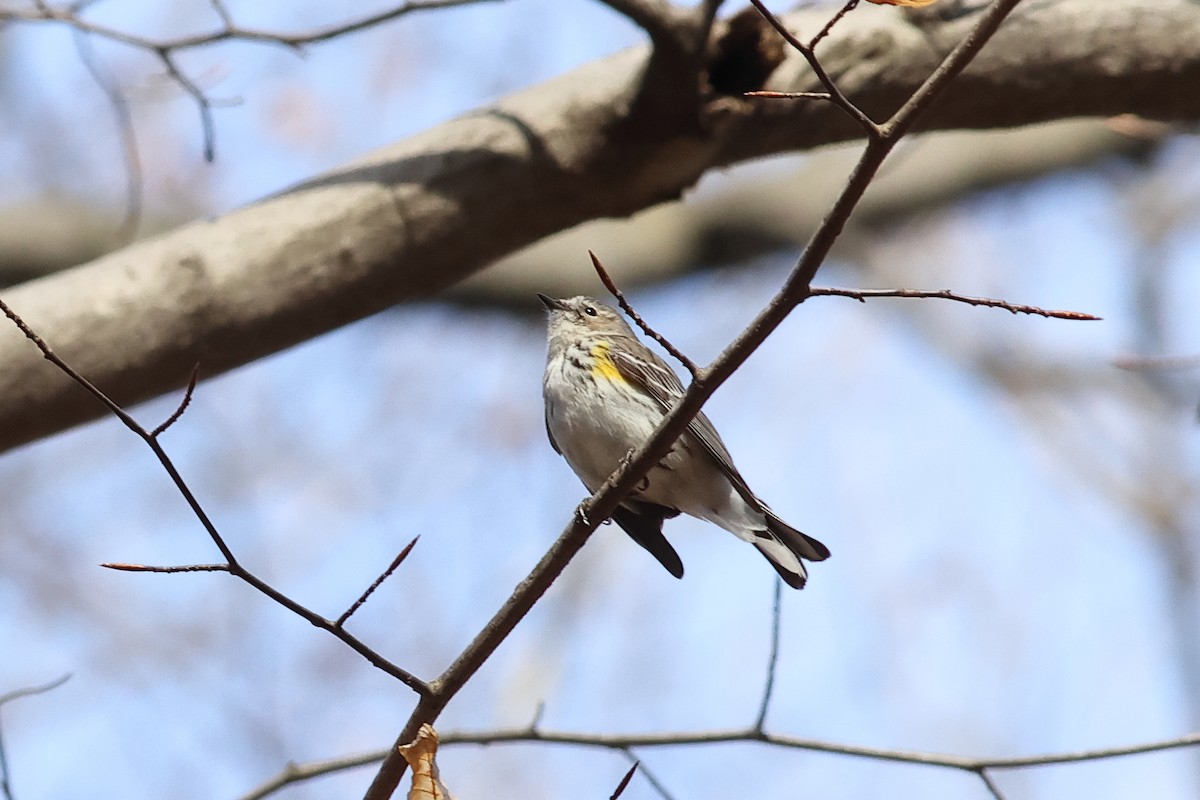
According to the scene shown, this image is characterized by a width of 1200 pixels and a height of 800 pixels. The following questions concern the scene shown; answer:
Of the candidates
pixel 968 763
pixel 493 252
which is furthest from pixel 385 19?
pixel 968 763

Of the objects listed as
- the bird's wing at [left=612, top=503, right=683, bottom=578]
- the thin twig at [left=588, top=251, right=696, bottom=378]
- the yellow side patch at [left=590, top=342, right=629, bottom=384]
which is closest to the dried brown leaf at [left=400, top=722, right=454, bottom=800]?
the thin twig at [left=588, top=251, right=696, bottom=378]

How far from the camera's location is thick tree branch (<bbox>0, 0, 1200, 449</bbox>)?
362cm

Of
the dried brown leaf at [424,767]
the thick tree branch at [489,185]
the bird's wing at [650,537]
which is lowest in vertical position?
the bird's wing at [650,537]

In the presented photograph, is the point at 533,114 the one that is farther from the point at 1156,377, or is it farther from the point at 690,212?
the point at 1156,377

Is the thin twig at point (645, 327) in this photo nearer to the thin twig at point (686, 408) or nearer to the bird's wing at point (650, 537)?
the thin twig at point (686, 408)

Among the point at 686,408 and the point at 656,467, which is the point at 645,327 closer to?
the point at 686,408

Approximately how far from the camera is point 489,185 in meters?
3.92

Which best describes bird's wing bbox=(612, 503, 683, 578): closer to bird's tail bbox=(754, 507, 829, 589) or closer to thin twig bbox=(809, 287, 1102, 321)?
bird's tail bbox=(754, 507, 829, 589)

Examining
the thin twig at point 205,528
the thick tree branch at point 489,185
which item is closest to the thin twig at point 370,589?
the thin twig at point 205,528

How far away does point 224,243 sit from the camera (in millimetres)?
3756

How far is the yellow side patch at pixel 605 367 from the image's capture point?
454cm

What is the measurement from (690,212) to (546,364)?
5.77 ft

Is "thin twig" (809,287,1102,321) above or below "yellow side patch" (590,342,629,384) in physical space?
above

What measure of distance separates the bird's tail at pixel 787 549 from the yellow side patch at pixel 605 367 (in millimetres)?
832
